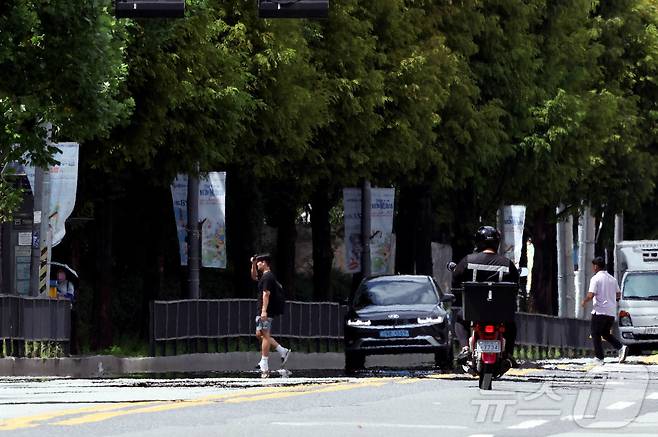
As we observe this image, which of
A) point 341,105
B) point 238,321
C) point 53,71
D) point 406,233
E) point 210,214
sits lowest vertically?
point 238,321

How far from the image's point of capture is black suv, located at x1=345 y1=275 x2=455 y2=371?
33.3 m

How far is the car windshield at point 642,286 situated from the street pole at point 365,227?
18.0 ft

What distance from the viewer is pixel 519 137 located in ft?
169

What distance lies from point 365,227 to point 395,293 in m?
11.9

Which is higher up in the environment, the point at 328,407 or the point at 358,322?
the point at 358,322

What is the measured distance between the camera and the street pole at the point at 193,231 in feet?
128

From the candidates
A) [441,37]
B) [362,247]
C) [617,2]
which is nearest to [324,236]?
[362,247]

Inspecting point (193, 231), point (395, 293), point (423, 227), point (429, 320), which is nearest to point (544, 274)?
point (423, 227)

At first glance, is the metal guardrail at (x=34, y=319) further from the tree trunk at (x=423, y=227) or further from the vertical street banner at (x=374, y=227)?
the tree trunk at (x=423, y=227)

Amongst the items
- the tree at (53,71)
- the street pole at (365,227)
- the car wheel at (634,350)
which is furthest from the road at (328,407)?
the street pole at (365,227)

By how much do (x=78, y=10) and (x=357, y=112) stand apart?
47.5ft

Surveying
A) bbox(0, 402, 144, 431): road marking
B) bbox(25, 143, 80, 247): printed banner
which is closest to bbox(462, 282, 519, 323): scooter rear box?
bbox(0, 402, 144, 431): road marking

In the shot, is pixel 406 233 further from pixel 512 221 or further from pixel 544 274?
pixel 544 274

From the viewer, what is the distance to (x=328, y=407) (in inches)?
777
